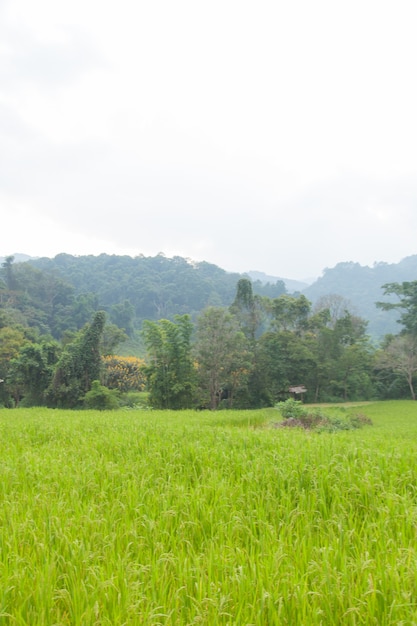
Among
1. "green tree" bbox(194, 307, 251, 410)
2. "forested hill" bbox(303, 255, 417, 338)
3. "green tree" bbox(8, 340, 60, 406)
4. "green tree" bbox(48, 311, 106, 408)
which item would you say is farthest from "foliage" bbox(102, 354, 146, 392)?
"forested hill" bbox(303, 255, 417, 338)

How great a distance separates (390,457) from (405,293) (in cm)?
4089

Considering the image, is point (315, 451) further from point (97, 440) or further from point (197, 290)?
point (197, 290)

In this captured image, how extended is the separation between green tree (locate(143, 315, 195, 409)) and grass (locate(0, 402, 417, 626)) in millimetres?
24569

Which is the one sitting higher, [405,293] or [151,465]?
[405,293]

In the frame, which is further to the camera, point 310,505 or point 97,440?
point 97,440

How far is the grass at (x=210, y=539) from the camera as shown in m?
2.00

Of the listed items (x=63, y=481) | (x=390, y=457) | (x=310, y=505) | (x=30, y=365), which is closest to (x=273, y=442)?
(x=390, y=457)

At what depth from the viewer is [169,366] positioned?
3044cm

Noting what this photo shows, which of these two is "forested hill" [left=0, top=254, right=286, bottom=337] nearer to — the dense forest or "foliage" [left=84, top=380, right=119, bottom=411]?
the dense forest

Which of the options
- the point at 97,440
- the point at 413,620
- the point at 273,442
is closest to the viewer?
the point at 413,620

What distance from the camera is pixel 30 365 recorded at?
30.2 metres

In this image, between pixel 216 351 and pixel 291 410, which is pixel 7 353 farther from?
pixel 291 410

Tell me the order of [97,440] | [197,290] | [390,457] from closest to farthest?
[390,457], [97,440], [197,290]

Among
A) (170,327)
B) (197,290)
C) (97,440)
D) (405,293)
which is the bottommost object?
(97,440)
